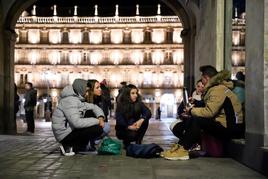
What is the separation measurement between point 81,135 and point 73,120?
343mm

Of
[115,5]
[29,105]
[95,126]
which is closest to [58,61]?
[115,5]

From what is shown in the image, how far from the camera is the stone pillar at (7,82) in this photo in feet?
53.7

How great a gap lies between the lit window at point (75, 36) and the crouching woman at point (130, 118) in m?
61.8

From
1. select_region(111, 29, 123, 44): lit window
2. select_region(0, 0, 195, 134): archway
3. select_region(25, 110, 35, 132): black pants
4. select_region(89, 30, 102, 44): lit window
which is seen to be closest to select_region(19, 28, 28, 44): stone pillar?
select_region(89, 30, 102, 44): lit window

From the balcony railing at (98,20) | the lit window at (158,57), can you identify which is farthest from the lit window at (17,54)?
the lit window at (158,57)

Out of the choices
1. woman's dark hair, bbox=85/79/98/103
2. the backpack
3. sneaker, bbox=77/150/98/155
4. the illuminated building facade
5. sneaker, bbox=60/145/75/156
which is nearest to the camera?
the backpack

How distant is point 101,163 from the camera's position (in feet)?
23.9

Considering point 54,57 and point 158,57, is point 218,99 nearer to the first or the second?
point 158,57

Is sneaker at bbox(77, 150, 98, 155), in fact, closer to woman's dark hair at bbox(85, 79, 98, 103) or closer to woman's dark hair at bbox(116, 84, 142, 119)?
woman's dark hair at bbox(85, 79, 98, 103)

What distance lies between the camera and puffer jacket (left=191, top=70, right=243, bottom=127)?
7.64 metres

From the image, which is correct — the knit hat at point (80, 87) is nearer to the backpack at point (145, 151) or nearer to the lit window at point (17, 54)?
the backpack at point (145, 151)

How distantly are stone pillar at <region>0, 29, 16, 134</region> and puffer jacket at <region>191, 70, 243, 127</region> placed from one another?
9820mm

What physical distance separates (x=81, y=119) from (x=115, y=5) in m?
68.0

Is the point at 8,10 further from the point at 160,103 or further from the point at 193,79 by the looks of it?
the point at 160,103
